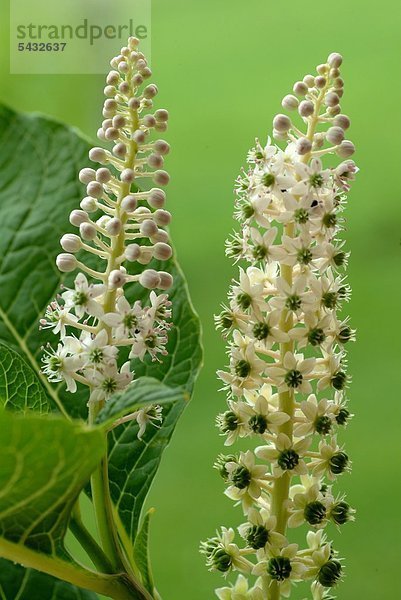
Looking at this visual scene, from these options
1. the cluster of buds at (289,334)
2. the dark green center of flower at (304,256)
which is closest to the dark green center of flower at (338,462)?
the cluster of buds at (289,334)

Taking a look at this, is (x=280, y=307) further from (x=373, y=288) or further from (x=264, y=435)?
(x=373, y=288)

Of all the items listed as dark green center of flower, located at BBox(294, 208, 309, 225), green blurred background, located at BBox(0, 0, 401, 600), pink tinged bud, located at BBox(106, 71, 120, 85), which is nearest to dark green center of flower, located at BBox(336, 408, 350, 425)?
dark green center of flower, located at BBox(294, 208, 309, 225)

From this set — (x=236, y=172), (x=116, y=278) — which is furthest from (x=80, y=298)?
(x=236, y=172)

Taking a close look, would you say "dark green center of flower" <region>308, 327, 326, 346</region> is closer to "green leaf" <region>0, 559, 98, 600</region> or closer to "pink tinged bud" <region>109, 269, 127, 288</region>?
"pink tinged bud" <region>109, 269, 127, 288</region>

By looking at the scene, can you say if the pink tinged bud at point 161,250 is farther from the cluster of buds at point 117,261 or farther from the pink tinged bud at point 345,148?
the pink tinged bud at point 345,148

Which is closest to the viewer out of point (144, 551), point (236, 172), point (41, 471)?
point (41, 471)

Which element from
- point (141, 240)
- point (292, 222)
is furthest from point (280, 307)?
point (141, 240)

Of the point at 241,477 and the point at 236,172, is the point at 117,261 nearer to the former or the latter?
the point at 241,477
